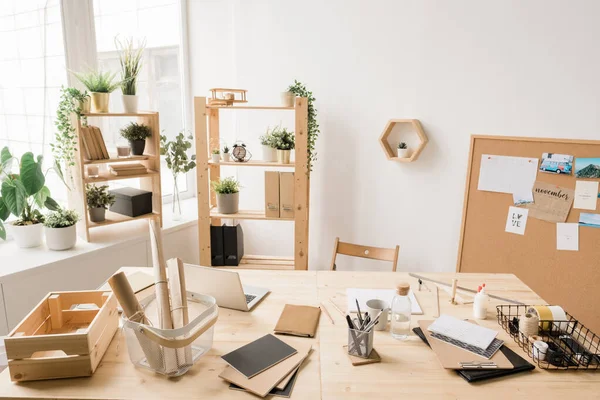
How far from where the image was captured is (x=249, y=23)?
3443 millimetres

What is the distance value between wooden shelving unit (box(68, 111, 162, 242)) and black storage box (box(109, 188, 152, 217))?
37 millimetres

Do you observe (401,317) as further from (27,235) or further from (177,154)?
(27,235)

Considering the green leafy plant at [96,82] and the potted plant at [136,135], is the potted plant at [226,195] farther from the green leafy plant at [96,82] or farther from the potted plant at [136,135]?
the green leafy plant at [96,82]

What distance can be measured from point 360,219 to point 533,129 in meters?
1.32

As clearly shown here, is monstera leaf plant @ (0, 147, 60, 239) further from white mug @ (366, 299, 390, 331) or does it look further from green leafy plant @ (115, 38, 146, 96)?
white mug @ (366, 299, 390, 331)

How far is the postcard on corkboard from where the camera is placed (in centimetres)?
268

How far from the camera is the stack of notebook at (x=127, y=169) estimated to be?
2.98 metres

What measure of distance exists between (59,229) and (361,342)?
2.08m

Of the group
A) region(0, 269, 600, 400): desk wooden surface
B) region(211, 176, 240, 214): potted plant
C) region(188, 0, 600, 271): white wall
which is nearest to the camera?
region(0, 269, 600, 400): desk wooden surface

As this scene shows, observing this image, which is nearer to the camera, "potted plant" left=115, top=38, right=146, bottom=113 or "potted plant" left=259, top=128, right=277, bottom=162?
"potted plant" left=115, top=38, right=146, bottom=113

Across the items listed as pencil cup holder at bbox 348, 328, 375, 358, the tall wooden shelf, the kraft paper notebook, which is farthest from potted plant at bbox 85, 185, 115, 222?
the kraft paper notebook

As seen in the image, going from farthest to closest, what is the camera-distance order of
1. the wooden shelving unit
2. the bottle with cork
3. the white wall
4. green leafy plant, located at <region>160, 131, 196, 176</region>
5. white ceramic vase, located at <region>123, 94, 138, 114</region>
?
green leafy plant, located at <region>160, 131, 196, 176</region>, white ceramic vase, located at <region>123, 94, 138, 114</region>, the wooden shelving unit, the white wall, the bottle with cork

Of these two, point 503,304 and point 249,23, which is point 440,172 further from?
point 249,23

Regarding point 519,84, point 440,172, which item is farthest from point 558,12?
point 440,172
